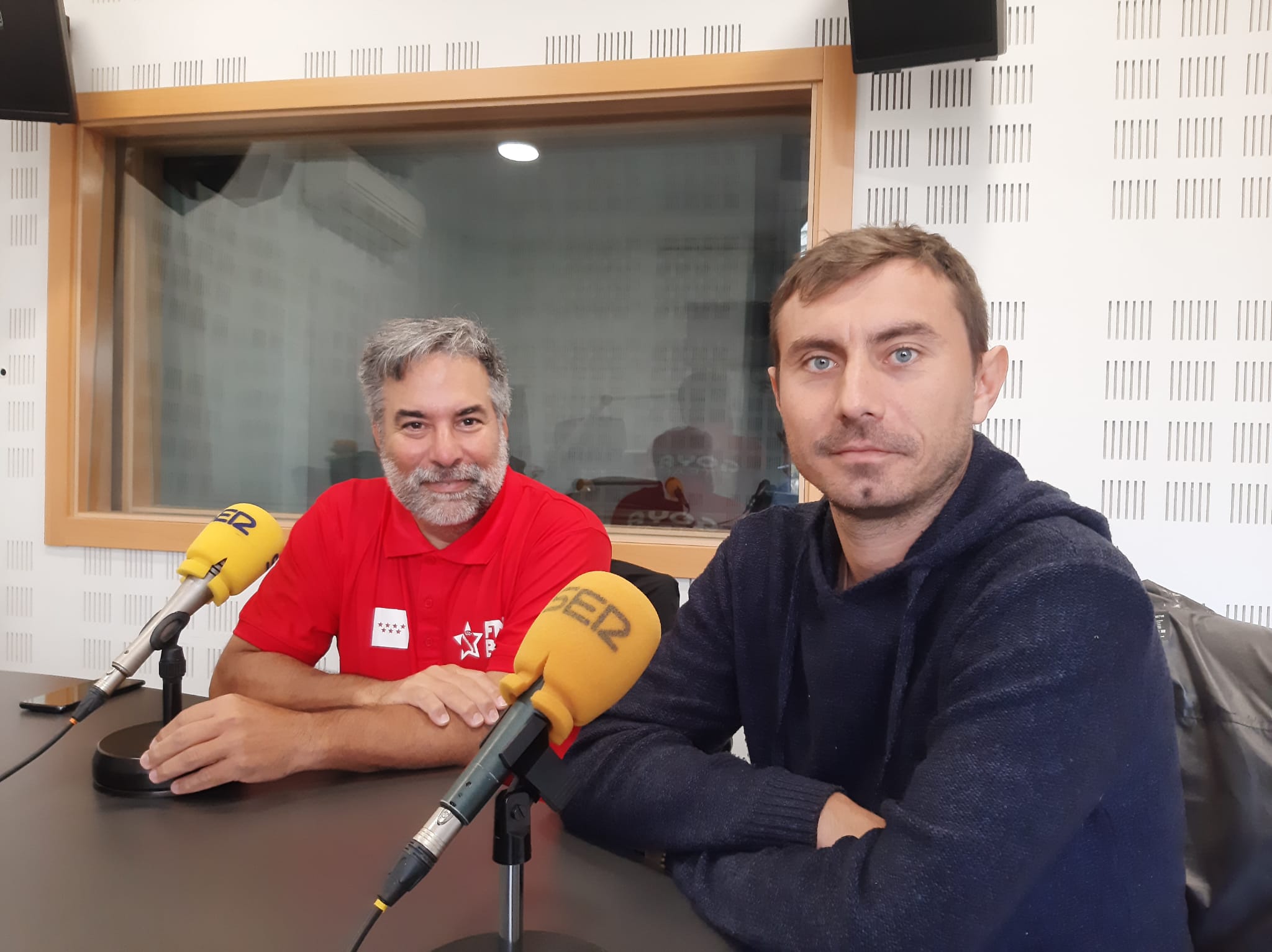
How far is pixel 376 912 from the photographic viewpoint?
22.6 inches

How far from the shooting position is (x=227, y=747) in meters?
1.06

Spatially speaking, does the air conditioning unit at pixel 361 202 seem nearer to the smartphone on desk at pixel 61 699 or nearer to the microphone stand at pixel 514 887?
the smartphone on desk at pixel 61 699

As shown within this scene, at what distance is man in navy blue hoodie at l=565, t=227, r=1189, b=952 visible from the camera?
75 cm

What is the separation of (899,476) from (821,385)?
15 centimetres

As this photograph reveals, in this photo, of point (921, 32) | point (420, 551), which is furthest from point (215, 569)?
point (921, 32)

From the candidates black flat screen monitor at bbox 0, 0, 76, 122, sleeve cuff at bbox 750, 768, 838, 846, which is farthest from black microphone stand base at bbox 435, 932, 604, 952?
black flat screen monitor at bbox 0, 0, 76, 122

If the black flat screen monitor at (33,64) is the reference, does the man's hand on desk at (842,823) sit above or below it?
below

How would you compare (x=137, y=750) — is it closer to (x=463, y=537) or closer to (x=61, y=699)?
(x=61, y=699)

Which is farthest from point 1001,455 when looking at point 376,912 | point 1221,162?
point 1221,162

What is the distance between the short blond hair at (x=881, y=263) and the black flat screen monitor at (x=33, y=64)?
255cm

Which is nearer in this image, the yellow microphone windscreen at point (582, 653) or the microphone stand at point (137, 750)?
the yellow microphone windscreen at point (582, 653)

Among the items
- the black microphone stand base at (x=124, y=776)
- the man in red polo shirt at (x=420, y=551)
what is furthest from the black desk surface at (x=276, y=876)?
the man in red polo shirt at (x=420, y=551)

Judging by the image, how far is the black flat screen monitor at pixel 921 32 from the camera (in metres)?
1.90

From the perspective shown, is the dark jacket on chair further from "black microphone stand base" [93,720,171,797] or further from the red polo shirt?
"black microphone stand base" [93,720,171,797]
